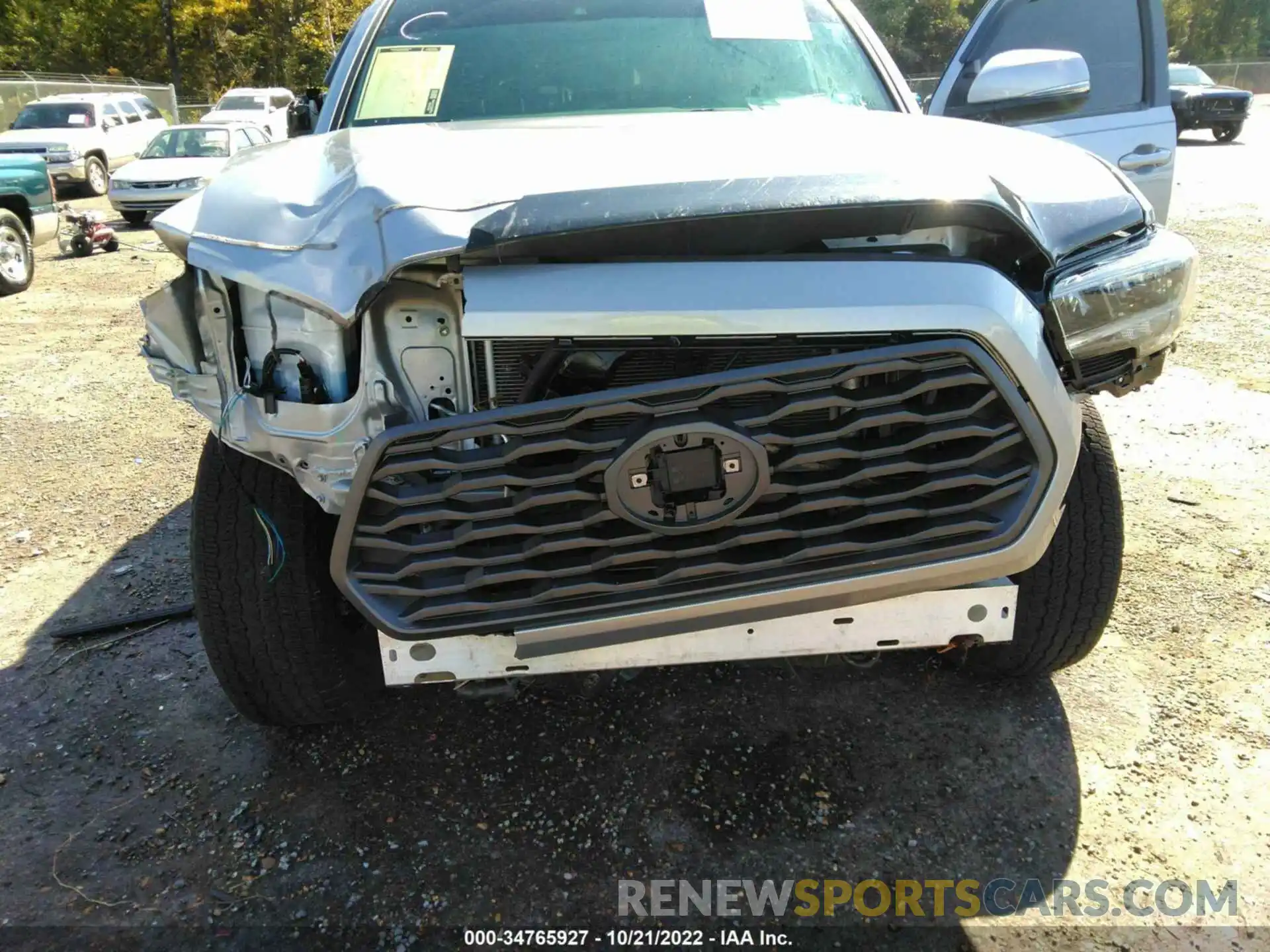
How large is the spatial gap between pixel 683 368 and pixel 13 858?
1885mm

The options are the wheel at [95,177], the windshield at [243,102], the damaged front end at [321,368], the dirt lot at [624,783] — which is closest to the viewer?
the damaged front end at [321,368]

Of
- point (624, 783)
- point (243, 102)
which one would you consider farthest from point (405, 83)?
point (243, 102)

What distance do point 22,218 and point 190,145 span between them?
20.4ft

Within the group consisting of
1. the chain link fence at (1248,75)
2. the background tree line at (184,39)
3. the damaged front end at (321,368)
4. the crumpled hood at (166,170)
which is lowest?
the chain link fence at (1248,75)

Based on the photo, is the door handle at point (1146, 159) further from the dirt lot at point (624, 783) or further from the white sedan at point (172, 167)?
the white sedan at point (172, 167)

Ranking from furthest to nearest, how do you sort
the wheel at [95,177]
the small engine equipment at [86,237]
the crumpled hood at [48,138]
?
1. the wheel at [95,177]
2. the crumpled hood at [48,138]
3. the small engine equipment at [86,237]

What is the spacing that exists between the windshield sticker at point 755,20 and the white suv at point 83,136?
1546cm

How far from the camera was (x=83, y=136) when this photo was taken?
15.9 meters

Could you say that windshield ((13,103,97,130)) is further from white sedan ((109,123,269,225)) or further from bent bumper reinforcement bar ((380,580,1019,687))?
bent bumper reinforcement bar ((380,580,1019,687))

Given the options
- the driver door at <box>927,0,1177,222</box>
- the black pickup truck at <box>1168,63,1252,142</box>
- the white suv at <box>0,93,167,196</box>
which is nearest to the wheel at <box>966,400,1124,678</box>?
the driver door at <box>927,0,1177,222</box>

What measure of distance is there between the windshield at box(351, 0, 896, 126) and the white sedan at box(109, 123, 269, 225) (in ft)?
34.0

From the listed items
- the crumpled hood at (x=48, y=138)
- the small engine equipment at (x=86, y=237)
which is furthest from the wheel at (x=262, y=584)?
the crumpled hood at (x=48, y=138)

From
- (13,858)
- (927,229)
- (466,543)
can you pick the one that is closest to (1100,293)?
(927,229)

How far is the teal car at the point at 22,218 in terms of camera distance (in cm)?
817
